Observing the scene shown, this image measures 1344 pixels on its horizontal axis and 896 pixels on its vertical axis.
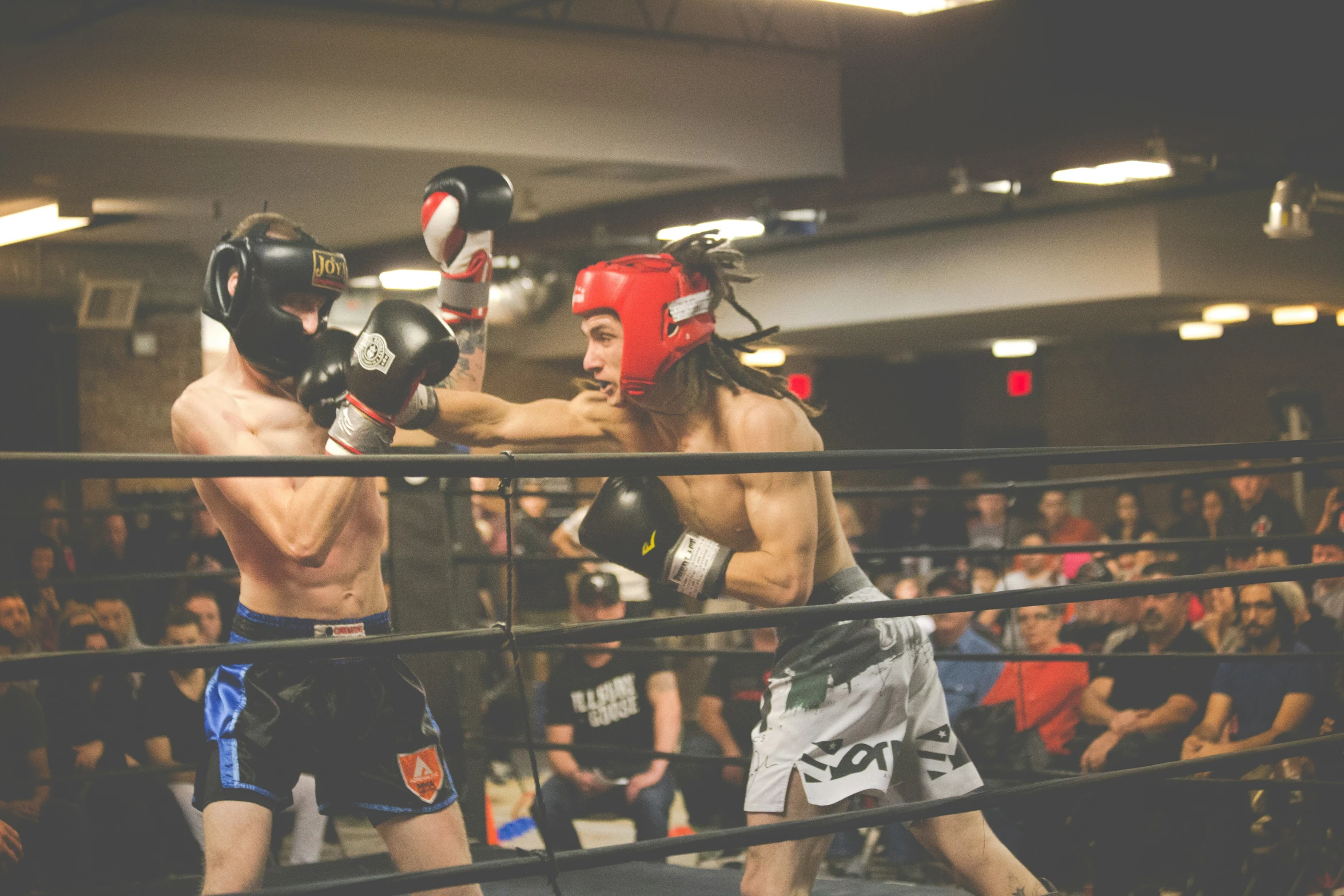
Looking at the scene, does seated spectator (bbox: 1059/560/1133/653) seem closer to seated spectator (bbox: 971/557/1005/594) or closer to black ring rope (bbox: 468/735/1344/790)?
seated spectator (bbox: 971/557/1005/594)

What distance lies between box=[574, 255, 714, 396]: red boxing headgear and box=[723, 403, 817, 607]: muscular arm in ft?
0.83

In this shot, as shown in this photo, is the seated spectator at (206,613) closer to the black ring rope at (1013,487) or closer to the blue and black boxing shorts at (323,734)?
the black ring rope at (1013,487)

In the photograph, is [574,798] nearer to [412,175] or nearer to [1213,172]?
[412,175]

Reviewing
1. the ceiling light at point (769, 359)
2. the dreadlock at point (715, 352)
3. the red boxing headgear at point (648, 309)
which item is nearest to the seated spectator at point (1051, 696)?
the dreadlock at point (715, 352)

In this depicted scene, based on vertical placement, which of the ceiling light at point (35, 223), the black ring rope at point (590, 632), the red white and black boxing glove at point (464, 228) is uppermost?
the ceiling light at point (35, 223)

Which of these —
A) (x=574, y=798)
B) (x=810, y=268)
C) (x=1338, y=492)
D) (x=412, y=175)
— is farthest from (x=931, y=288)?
(x=574, y=798)

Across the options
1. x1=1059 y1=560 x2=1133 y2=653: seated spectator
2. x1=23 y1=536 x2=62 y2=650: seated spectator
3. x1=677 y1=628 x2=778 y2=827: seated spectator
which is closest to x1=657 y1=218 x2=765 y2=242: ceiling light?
x1=677 y1=628 x2=778 y2=827: seated spectator

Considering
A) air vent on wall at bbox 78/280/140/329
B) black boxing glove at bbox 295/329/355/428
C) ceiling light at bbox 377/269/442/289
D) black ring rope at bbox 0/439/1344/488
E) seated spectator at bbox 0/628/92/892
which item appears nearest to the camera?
black ring rope at bbox 0/439/1344/488

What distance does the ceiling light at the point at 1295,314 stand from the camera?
369 inches

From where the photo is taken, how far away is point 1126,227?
7.96m

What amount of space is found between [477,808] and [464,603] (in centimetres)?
52

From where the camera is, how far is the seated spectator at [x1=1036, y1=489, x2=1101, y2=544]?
6.75 m

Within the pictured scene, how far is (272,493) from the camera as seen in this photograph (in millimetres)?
1862

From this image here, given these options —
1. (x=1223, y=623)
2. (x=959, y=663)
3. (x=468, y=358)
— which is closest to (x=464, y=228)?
(x=468, y=358)
